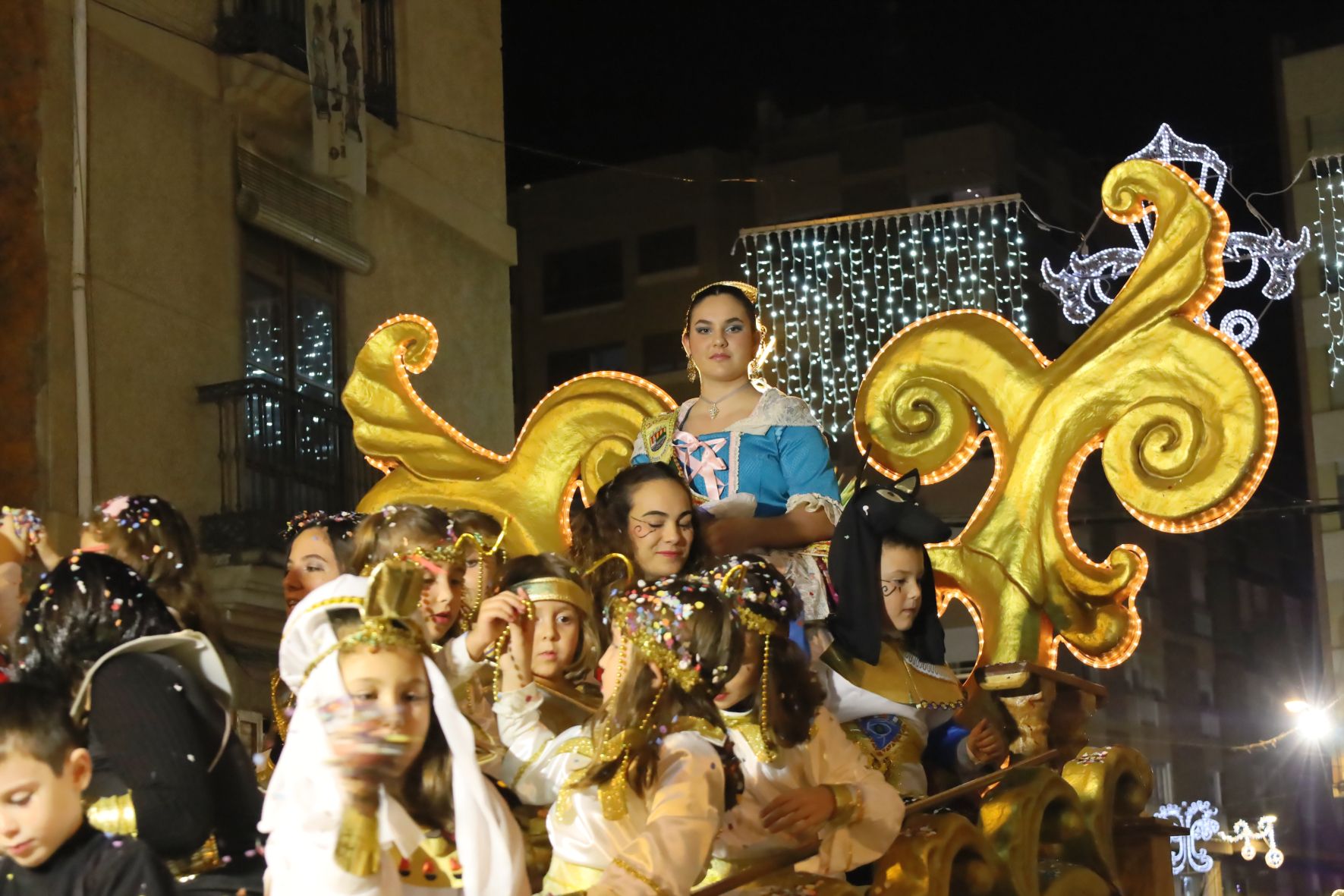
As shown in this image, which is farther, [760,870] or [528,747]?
[528,747]

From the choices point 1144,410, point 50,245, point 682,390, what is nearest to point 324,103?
point 50,245

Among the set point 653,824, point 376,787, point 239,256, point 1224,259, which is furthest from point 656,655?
point 1224,259

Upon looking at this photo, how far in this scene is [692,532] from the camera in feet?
16.0

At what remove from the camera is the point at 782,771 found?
4.10 m

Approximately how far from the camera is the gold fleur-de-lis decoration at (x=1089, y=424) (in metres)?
5.48

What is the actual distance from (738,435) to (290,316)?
16.8 ft

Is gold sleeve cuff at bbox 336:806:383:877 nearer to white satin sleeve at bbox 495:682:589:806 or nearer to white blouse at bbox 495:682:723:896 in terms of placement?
white blouse at bbox 495:682:723:896

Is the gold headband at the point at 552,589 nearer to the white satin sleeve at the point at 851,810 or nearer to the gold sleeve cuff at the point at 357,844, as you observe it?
the white satin sleeve at the point at 851,810

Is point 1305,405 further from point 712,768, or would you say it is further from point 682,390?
Answer: point 712,768

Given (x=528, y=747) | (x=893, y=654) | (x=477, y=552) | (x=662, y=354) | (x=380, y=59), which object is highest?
(x=380, y=59)

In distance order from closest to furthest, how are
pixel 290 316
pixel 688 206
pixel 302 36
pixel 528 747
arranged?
pixel 528 747
pixel 302 36
pixel 290 316
pixel 688 206

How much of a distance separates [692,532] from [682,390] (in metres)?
19.1

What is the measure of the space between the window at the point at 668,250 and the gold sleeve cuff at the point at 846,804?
2117cm

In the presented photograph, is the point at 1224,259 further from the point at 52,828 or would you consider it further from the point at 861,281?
the point at 52,828
